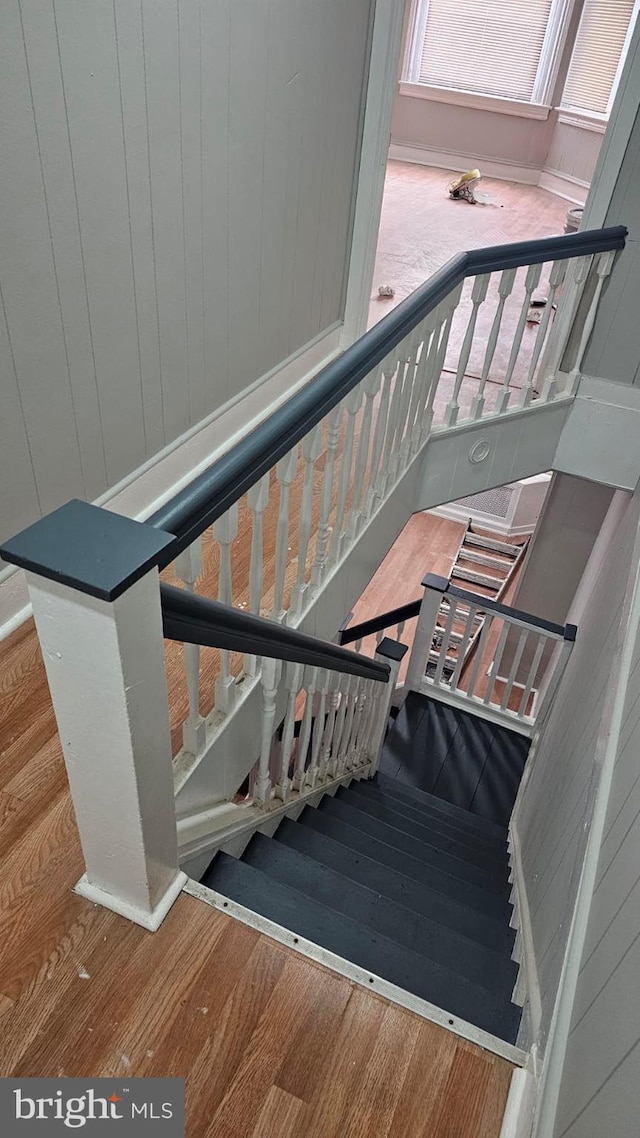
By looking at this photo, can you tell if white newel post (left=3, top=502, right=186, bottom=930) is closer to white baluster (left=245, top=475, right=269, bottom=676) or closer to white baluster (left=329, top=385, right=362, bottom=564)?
white baluster (left=245, top=475, right=269, bottom=676)

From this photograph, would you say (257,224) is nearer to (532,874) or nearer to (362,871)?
(362,871)

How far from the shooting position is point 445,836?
3152mm

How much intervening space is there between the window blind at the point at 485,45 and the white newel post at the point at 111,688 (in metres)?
9.56

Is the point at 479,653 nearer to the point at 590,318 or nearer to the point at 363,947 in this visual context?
the point at 590,318

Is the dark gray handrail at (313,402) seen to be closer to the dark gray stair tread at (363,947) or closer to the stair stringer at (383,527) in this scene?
the stair stringer at (383,527)

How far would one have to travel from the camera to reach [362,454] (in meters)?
2.36

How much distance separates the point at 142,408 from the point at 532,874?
2.01 meters

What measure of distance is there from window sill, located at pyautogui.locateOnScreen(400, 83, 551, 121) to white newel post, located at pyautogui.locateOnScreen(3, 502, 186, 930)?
9421 millimetres

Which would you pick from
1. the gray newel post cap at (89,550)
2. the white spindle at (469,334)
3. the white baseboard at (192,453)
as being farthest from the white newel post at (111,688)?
the white spindle at (469,334)

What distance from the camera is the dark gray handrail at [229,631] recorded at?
120 centimetres

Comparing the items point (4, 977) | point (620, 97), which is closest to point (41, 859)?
point (4, 977)

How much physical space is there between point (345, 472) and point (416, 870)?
148cm

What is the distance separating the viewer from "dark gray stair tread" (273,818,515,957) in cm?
236

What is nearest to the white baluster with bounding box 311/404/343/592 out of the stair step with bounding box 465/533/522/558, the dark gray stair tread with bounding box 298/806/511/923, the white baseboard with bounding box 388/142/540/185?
the dark gray stair tread with bounding box 298/806/511/923
